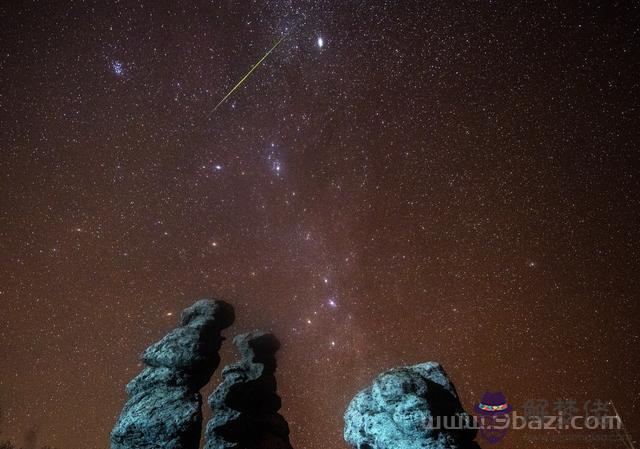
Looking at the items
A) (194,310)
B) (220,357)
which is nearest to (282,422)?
(220,357)

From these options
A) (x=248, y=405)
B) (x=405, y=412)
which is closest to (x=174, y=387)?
(x=248, y=405)

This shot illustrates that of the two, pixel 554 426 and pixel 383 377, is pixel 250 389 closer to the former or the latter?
pixel 383 377

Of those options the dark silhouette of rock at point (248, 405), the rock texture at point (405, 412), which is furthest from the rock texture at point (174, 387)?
the rock texture at point (405, 412)

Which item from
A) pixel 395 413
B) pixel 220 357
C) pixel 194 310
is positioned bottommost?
pixel 395 413

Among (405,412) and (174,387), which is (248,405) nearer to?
(174,387)

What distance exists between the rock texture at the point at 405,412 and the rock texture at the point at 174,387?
630 centimetres

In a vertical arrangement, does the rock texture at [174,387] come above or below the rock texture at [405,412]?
above

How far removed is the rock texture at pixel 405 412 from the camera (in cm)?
803

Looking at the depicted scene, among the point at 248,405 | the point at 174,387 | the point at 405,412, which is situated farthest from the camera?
the point at 248,405

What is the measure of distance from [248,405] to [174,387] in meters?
3.71

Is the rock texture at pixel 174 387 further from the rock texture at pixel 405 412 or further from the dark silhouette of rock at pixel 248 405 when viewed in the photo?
the rock texture at pixel 405 412

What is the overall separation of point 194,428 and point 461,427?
30.1 feet

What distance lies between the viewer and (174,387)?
515 inches

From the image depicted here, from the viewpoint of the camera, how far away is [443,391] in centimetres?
941
